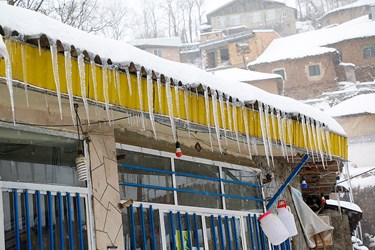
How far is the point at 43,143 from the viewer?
20.6 ft

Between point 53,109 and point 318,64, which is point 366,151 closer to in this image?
point 318,64

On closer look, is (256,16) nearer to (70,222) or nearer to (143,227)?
(143,227)

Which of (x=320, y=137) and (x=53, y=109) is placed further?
(x=320, y=137)

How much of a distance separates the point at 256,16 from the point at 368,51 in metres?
28.8

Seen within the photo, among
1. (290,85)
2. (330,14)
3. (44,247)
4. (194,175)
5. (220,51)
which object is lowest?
(44,247)

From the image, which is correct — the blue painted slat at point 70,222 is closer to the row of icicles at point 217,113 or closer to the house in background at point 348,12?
the row of icicles at point 217,113

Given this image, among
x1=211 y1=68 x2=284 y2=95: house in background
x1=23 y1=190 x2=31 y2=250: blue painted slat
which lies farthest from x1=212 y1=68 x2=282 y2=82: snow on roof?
x1=23 y1=190 x2=31 y2=250: blue painted slat

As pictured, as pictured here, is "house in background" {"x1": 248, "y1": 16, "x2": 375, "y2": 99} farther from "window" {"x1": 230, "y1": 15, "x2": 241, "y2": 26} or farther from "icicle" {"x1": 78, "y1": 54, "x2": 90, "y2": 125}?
"icicle" {"x1": 78, "y1": 54, "x2": 90, "y2": 125}

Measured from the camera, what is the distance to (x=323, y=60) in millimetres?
54250

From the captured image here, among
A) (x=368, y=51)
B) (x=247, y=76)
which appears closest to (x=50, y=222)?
(x=247, y=76)

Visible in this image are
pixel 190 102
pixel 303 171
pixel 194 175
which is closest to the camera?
pixel 190 102

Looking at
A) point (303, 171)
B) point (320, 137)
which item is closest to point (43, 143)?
point (320, 137)

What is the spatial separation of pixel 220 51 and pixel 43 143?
58.6m

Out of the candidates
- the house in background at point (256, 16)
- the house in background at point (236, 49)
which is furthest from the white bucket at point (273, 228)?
the house in background at point (256, 16)
